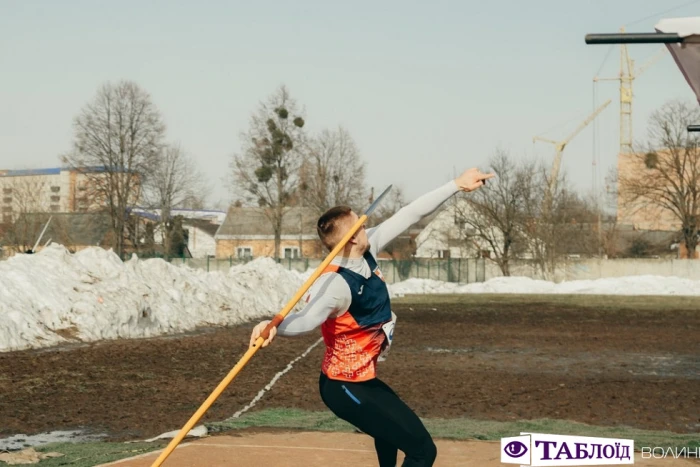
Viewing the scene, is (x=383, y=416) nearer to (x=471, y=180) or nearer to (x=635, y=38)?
(x=471, y=180)

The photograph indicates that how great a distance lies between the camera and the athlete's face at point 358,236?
6012 millimetres

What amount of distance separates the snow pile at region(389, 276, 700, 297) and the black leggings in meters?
52.7

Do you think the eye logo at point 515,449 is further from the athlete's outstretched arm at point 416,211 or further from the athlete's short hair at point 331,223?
the athlete's short hair at point 331,223

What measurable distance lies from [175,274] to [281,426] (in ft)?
66.3

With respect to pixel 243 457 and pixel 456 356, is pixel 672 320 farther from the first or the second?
pixel 243 457

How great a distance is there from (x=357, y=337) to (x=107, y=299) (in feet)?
65.3

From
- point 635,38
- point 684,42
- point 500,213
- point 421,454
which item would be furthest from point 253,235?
point 684,42

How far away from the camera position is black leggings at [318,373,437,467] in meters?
5.88

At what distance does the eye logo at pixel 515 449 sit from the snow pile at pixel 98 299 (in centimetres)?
1437

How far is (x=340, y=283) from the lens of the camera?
19.1ft

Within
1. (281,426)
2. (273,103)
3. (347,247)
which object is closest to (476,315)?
(281,426)

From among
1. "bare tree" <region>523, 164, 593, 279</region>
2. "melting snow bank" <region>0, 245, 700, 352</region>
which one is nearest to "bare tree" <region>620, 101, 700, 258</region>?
"bare tree" <region>523, 164, 593, 279</region>

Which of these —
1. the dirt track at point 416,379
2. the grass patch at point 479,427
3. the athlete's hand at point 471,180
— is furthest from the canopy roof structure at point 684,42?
the dirt track at point 416,379

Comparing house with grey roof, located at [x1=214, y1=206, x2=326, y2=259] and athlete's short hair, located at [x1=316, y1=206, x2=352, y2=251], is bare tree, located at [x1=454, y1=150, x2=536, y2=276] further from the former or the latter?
athlete's short hair, located at [x1=316, y1=206, x2=352, y2=251]
